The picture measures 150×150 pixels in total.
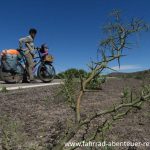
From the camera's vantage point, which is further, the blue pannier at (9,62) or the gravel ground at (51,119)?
the blue pannier at (9,62)

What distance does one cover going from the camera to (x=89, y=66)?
3.00 metres

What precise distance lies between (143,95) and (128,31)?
0.61 meters

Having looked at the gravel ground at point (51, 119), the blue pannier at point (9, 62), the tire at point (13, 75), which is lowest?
the gravel ground at point (51, 119)

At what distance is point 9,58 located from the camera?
13180mm

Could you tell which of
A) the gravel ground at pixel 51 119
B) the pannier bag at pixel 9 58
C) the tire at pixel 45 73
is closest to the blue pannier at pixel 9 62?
the pannier bag at pixel 9 58

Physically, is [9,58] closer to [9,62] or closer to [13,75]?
[9,62]

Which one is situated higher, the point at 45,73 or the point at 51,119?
the point at 45,73

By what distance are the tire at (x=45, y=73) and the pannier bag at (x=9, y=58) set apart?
1178mm

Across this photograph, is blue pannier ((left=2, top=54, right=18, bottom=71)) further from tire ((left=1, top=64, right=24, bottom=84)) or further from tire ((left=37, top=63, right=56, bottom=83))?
tire ((left=37, top=63, right=56, bottom=83))

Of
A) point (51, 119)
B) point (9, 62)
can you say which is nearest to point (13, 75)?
point (9, 62)

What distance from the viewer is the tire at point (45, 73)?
14.3m

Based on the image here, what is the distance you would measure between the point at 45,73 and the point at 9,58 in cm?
170

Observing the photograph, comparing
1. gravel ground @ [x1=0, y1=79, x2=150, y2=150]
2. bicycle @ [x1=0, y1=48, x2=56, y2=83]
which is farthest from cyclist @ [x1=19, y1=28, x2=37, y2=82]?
gravel ground @ [x1=0, y1=79, x2=150, y2=150]

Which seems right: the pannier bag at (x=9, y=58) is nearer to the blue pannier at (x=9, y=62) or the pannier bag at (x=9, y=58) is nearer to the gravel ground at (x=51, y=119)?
the blue pannier at (x=9, y=62)
